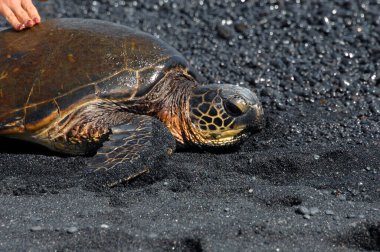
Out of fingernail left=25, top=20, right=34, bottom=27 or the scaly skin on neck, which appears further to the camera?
fingernail left=25, top=20, right=34, bottom=27

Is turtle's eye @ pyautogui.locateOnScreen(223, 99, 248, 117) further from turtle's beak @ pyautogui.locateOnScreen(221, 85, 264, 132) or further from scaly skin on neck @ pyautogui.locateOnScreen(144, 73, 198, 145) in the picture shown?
scaly skin on neck @ pyautogui.locateOnScreen(144, 73, 198, 145)

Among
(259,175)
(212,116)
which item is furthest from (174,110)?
(259,175)

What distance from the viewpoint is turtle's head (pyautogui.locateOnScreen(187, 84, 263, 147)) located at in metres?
4.48

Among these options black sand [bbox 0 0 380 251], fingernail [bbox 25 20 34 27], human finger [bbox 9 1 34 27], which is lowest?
black sand [bbox 0 0 380 251]

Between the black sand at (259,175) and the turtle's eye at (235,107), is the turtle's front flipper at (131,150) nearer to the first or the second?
the black sand at (259,175)

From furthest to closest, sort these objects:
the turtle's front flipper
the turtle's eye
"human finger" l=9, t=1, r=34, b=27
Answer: "human finger" l=9, t=1, r=34, b=27, the turtle's eye, the turtle's front flipper

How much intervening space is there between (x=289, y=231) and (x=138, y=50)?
6.33ft

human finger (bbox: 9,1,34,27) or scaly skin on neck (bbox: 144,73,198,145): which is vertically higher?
human finger (bbox: 9,1,34,27)

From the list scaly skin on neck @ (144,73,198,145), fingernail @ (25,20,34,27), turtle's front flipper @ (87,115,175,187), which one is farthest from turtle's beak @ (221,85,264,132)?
fingernail @ (25,20,34,27)

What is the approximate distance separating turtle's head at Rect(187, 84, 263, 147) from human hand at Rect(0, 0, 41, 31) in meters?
1.37

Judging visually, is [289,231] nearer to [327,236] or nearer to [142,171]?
[327,236]

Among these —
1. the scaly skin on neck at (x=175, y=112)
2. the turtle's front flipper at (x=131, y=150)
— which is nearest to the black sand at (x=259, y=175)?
the turtle's front flipper at (x=131, y=150)

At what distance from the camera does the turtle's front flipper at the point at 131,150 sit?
12.4 ft

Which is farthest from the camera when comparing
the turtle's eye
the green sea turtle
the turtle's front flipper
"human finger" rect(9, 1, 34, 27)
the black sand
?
"human finger" rect(9, 1, 34, 27)
